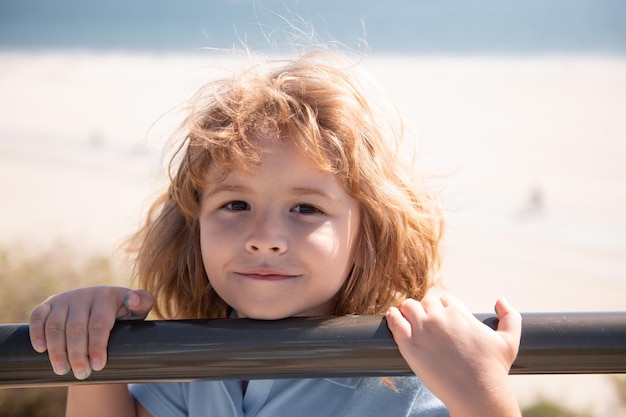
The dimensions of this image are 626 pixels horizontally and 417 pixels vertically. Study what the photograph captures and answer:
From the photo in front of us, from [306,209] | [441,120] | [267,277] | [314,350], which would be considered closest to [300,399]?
[267,277]

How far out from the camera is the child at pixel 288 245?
4.24ft

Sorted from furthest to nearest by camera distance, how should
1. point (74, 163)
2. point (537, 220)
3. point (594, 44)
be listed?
1. point (594, 44)
2. point (74, 163)
3. point (537, 220)

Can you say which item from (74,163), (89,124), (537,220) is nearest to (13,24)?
(89,124)

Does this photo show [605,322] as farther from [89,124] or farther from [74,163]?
[89,124]

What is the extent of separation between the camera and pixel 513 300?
21.9 feet

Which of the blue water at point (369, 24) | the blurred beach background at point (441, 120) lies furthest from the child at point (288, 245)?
the blue water at point (369, 24)

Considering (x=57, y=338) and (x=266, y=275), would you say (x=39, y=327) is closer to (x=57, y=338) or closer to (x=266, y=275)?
(x=57, y=338)

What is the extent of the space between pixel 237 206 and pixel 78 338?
0.43m

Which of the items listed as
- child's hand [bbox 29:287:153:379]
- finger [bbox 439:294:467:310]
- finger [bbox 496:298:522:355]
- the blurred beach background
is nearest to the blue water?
the blurred beach background

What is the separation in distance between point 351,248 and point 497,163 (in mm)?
9492

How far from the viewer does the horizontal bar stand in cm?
104

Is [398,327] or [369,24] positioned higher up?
[369,24]

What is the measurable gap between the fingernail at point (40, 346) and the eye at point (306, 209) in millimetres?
529

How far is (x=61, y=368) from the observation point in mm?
1125
